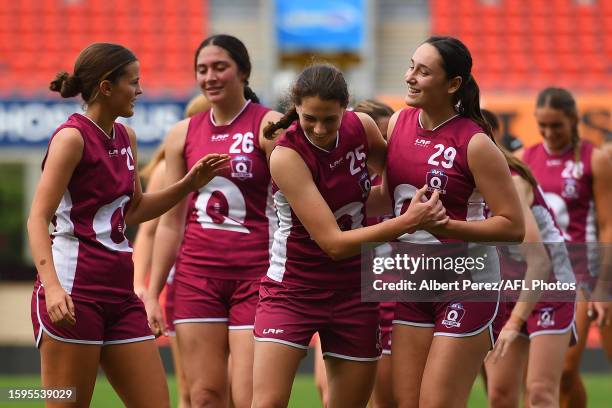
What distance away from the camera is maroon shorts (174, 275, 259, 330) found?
209 inches

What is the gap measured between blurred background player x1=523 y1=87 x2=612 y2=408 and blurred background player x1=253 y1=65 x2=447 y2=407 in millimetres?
2077

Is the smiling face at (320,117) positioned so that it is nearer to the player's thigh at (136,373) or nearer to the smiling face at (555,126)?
the player's thigh at (136,373)

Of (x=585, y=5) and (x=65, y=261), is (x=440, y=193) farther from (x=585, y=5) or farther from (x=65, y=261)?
(x=585, y=5)

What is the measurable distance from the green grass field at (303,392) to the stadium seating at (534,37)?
192 inches

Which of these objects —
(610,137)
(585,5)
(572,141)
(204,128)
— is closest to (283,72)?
(585,5)

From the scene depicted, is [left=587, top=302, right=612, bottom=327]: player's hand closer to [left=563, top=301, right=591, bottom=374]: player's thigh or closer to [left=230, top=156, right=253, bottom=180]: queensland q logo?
[left=563, top=301, right=591, bottom=374]: player's thigh

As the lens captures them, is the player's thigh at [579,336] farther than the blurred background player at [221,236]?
Yes

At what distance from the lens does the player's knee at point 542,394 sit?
5.75m

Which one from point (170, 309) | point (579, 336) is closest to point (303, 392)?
point (170, 309)

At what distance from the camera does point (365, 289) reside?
474 cm

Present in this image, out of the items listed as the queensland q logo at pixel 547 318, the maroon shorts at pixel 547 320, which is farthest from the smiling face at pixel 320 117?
the queensland q logo at pixel 547 318

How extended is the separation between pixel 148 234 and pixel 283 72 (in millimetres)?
8154

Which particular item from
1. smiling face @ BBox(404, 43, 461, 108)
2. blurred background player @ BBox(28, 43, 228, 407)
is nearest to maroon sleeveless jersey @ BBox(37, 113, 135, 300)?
blurred background player @ BBox(28, 43, 228, 407)

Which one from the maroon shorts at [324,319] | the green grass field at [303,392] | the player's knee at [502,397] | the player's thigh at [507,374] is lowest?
the green grass field at [303,392]
